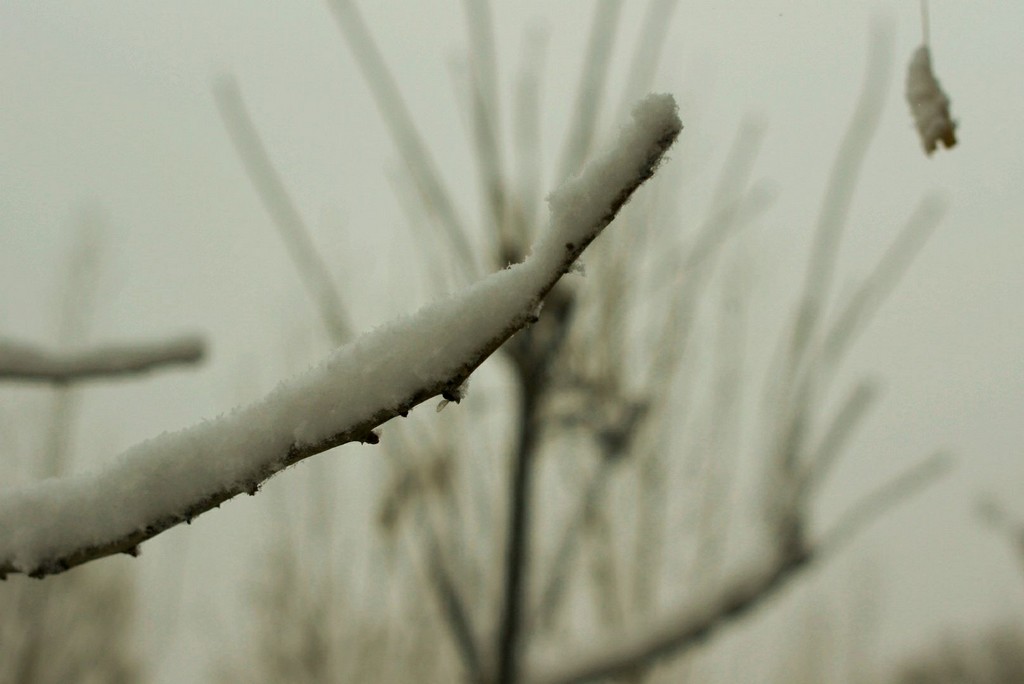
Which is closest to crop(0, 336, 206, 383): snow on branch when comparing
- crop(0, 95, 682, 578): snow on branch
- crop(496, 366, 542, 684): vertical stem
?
crop(0, 95, 682, 578): snow on branch

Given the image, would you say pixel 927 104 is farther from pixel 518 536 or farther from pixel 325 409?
pixel 518 536

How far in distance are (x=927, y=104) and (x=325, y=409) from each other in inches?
15.2

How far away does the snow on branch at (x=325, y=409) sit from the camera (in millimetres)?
327

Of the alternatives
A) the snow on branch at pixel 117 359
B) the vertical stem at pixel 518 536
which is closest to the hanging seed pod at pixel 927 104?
the snow on branch at pixel 117 359

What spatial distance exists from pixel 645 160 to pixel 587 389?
136 centimetres

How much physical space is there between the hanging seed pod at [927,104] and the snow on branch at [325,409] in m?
0.23

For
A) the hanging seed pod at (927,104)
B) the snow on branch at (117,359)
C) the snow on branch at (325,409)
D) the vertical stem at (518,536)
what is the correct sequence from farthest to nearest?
the vertical stem at (518,536)
the snow on branch at (117,359)
the hanging seed pod at (927,104)
the snow on branch at (325,409)

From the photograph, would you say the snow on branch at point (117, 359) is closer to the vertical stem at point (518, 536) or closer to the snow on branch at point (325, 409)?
the snow on branch at point (325, 409)

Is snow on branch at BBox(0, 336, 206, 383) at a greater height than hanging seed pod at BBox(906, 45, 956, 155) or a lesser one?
greater

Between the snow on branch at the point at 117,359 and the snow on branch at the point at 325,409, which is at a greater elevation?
the snow on branch at the point at 117,359

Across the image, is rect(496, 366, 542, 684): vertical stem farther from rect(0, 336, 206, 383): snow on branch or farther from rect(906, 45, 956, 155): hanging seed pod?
rect(906, 45, 956, 155): hanging seed pod

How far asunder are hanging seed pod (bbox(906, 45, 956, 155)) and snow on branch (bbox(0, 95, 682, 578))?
0.23m

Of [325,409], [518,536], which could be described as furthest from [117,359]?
[518,536]

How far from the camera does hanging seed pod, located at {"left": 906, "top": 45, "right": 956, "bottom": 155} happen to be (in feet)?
1.59
